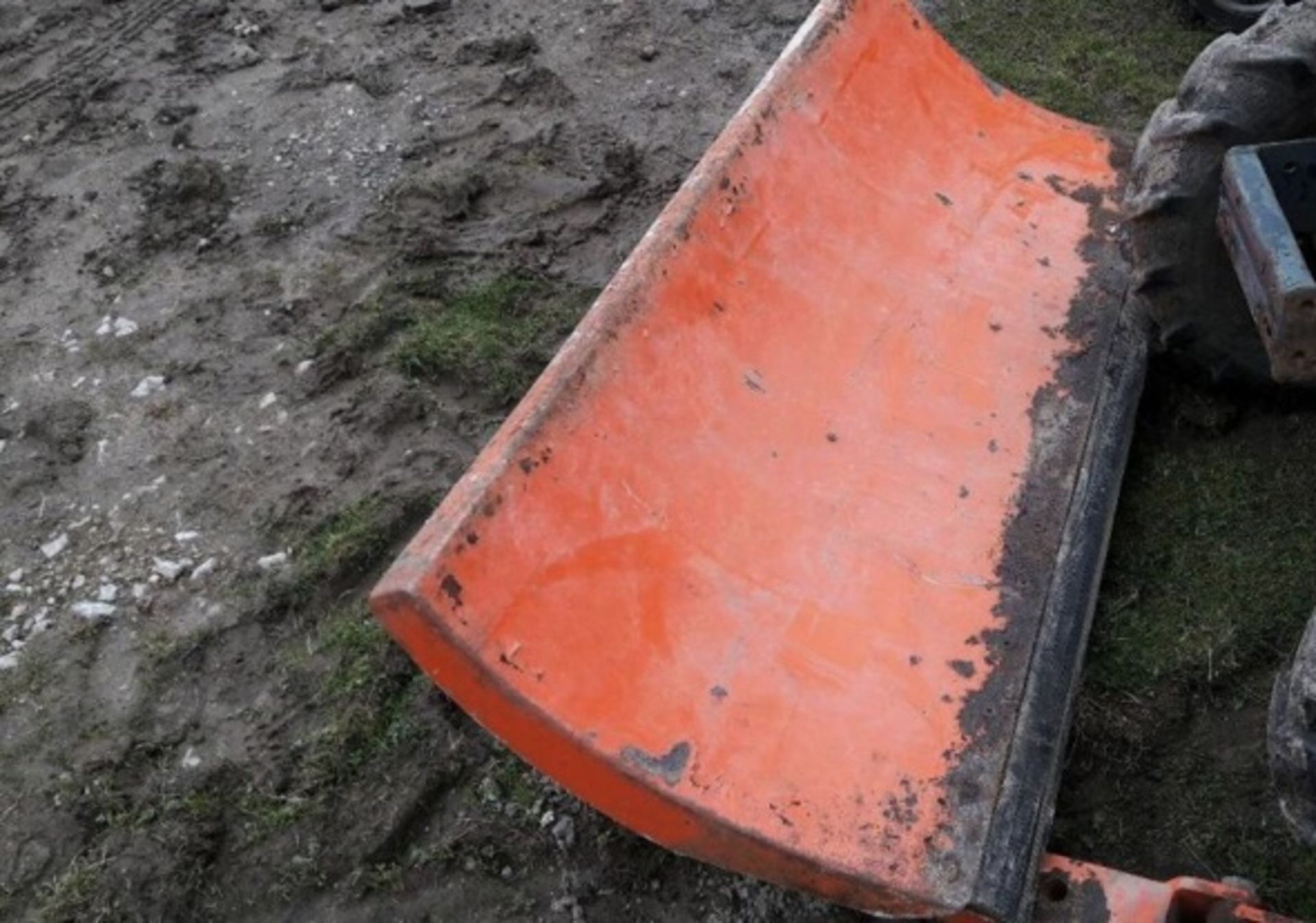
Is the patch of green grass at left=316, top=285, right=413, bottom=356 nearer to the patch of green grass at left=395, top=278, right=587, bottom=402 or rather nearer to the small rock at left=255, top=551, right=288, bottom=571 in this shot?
the patch of green grass at left=395, top=278, right=587, bottom=402

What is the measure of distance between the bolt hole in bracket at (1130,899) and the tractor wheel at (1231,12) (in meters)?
2.84

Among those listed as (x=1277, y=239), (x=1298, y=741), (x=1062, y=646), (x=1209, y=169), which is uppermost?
(x=1277, y=239)

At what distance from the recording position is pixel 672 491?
2262 millimetres

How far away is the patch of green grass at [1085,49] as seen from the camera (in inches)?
154

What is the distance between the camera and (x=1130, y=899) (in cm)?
199

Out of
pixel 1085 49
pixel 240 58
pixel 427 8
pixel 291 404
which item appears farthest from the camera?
pixel 427 8

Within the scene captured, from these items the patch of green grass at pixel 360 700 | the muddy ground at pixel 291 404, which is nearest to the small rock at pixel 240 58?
the muddy ground at pixel 291 404

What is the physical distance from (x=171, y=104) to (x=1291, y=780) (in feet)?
12.3

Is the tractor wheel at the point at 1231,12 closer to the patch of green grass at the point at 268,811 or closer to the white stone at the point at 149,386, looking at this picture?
the white stone at the point at 149,386

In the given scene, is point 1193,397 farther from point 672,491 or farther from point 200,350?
point 200,350

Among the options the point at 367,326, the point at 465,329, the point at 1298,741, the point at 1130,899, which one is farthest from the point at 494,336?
the point at 1298,741

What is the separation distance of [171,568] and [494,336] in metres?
0.90

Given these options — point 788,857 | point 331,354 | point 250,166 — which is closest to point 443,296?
point 331,354

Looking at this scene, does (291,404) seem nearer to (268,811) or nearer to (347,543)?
(347,543)
